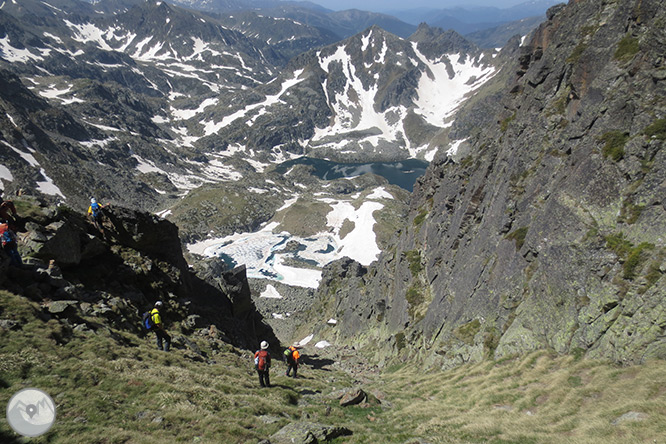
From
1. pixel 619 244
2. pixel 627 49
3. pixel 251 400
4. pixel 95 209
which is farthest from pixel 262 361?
pixel 627 49

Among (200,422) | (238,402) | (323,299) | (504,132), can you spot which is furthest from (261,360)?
(323,299)

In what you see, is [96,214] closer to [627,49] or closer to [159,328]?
[159,328]

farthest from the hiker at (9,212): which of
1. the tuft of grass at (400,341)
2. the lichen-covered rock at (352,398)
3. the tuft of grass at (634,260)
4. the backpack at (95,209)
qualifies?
the tuft of grass at (400,341)

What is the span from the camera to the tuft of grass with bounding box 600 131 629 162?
2379 centimetres

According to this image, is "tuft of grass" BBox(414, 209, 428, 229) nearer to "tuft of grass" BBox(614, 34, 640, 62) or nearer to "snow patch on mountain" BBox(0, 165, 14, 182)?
"tuft of grass" BBox(614, 34, 640, 62)

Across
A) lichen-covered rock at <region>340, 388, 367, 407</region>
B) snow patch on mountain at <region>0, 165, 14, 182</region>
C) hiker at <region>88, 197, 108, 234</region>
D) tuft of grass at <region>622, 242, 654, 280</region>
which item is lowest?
lichen-covered rock at <region>340, 388, 367, 407</region>

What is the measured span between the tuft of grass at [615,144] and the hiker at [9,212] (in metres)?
41.1

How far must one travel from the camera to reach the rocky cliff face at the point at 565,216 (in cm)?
1997

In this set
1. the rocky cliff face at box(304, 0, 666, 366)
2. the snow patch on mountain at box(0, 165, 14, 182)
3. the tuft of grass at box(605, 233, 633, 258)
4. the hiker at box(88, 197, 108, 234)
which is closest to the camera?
the rocky cliff face at box(304, 0, 666, 366)

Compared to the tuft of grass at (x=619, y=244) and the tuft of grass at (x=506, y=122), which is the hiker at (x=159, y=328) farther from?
the tuft of grass at (x=506, y=122)

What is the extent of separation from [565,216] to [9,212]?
40781 millimetres

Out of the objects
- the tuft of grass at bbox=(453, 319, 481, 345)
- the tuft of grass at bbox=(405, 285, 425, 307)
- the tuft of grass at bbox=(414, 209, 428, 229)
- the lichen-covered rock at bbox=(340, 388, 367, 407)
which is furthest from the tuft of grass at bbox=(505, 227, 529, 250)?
the tuft of grass at bbox=(414, 209, 428, 229)

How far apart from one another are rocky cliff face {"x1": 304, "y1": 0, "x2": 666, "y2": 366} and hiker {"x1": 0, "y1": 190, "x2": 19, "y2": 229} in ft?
116

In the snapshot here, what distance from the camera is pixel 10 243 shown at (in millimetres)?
19562
